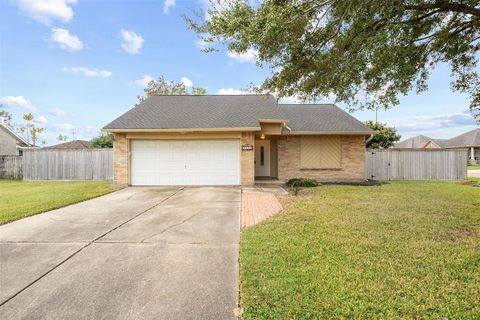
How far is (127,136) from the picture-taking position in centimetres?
1299

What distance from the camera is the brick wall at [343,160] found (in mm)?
14812

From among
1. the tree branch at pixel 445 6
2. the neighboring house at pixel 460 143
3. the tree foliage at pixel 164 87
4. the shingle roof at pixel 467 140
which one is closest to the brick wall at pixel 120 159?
the tree branch at pixel 445 6

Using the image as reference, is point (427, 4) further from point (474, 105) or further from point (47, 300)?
point (47, 300)

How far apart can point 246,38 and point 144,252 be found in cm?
436

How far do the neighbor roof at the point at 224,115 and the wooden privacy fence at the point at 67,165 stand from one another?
14.3 feet

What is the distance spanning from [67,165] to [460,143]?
52.0 metres

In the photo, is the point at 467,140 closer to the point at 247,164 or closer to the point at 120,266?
the point at 247,164

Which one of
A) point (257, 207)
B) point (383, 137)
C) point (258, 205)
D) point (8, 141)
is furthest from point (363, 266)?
point (8, 141)

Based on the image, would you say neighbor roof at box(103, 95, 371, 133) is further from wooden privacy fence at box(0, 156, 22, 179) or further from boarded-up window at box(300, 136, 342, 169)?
wooden privacy fence at box(0, 156, 22, 179)

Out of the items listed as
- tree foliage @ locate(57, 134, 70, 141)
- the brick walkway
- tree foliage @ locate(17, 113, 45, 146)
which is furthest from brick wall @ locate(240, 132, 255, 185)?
tree foliage @ locate(57, 134, 70, 141)

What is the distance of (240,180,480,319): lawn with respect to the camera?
112 inches

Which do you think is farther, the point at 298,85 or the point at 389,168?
the point at 389,168

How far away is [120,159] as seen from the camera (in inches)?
514

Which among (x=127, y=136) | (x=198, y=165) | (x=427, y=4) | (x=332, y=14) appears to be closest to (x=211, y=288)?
(x=332, y=14)
